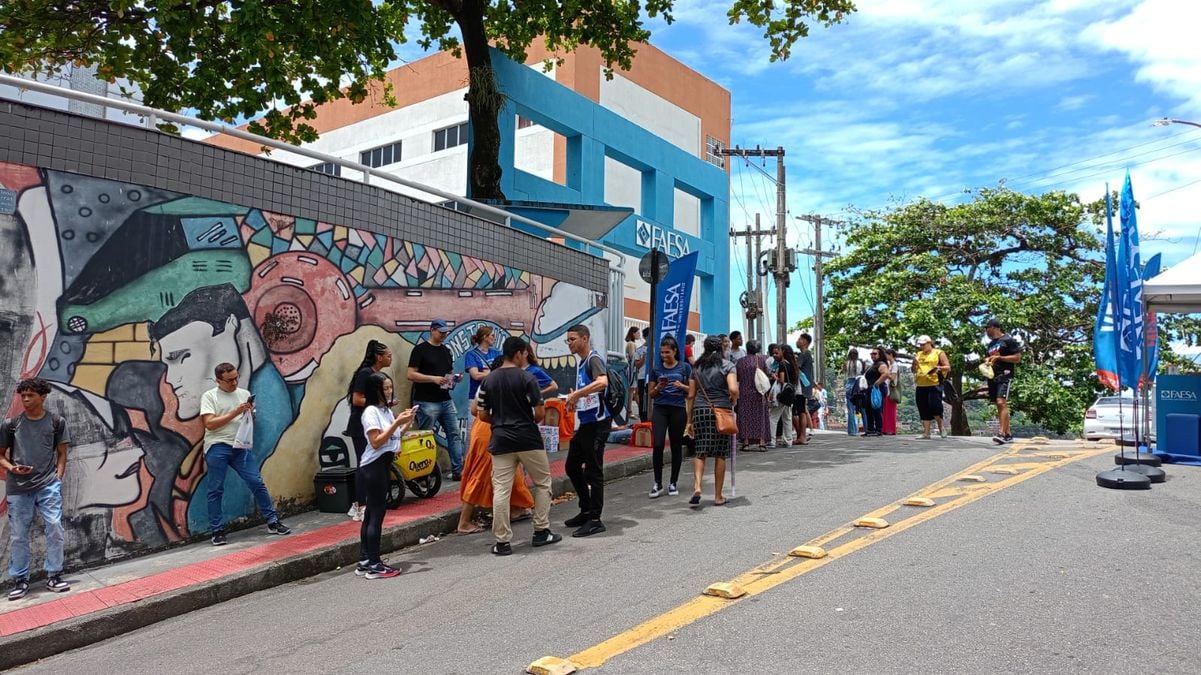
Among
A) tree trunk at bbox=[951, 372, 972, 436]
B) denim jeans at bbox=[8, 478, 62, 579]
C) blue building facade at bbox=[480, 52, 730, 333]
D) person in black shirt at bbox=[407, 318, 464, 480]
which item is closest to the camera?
denim jeans at bbox=[8, 478, 62, 579]

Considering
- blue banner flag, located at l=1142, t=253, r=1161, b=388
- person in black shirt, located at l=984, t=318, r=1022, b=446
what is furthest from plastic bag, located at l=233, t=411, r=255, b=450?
blue banner flag, located at l=1142, t=253, r=1161, b=388

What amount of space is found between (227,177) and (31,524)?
3215mm

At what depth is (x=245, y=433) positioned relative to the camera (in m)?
6.88

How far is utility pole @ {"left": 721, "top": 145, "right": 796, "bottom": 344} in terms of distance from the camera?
1095 inches

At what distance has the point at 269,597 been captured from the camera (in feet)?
19.1

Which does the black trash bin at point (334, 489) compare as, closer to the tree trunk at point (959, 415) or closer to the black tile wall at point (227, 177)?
the black tile wall at point (227, 177)

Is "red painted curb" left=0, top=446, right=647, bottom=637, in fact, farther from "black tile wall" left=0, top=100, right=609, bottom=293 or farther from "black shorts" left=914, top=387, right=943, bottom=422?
"black shorts" left=914, top=387, right=943, bottom=422

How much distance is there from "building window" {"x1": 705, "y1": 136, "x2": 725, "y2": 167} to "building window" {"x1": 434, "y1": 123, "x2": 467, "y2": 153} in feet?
32.1

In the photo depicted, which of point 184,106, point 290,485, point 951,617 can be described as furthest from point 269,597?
point 184,106

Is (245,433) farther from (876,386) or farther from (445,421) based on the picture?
(876,386)

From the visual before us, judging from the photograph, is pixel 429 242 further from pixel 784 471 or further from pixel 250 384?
pixel 784 471

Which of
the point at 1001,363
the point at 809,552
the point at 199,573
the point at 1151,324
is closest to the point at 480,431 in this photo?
the point at 199,573

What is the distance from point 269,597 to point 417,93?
2541 cm

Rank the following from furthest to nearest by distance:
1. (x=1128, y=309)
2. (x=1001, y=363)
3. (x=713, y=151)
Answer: (x=713, y=151) < (x=1001, y=363) < (x=1128, y=309)
